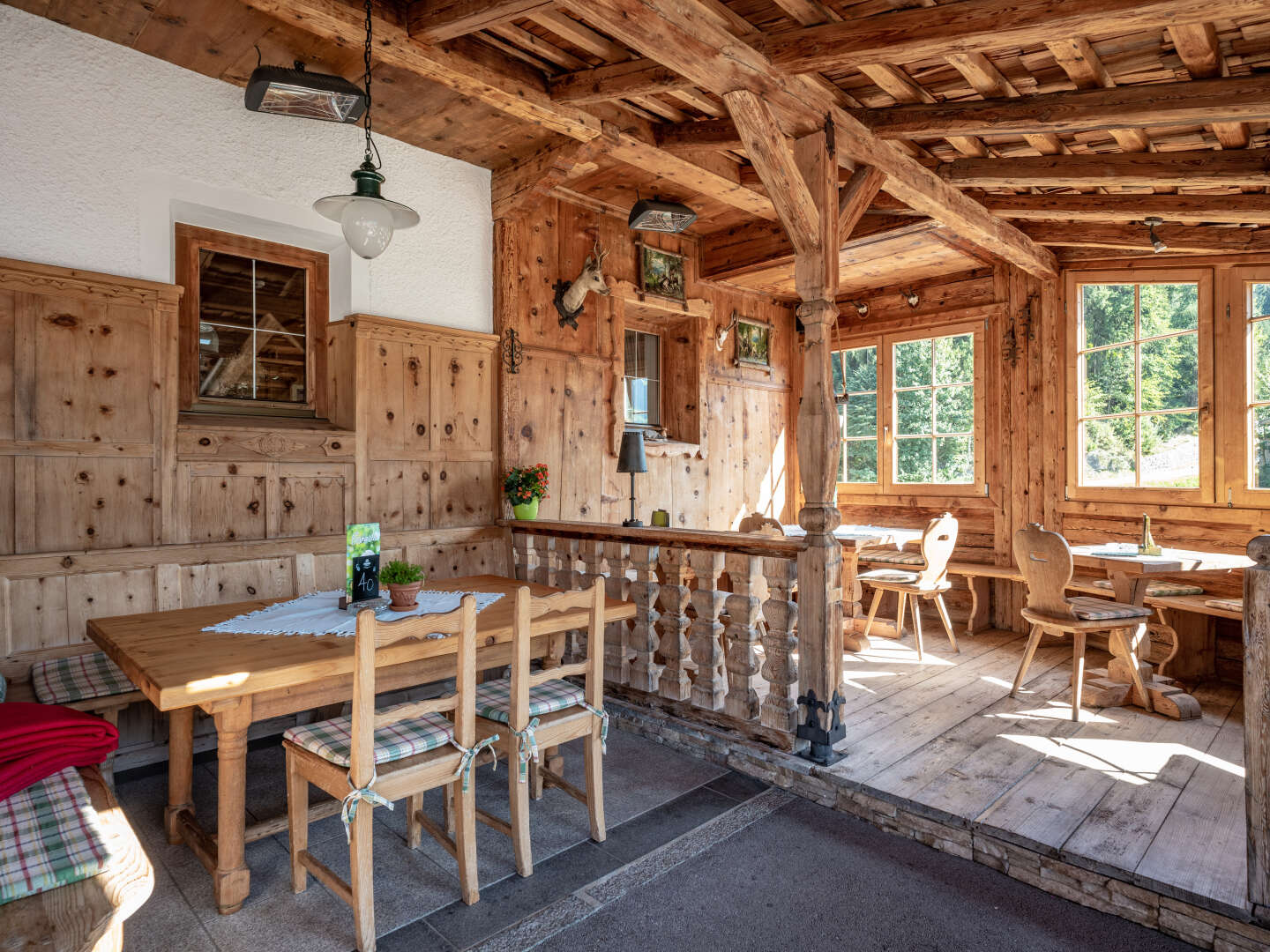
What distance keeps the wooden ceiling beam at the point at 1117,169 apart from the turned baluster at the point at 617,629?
2.76 m

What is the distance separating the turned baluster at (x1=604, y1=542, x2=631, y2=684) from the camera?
3691 millimetres

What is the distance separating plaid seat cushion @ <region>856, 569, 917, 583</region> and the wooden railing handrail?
1.88 m

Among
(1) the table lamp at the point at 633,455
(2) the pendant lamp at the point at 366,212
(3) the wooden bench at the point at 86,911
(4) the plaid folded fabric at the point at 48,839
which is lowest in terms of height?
(3) the wooden bench at the point at 86,911

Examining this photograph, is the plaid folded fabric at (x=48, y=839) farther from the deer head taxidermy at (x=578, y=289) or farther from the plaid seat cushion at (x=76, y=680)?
the deer head taxidermy at (x=578, y=289)

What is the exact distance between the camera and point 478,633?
241cm

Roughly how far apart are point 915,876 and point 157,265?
12.6ft

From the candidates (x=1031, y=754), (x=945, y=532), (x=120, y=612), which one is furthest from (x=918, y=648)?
(x=120, y=612)

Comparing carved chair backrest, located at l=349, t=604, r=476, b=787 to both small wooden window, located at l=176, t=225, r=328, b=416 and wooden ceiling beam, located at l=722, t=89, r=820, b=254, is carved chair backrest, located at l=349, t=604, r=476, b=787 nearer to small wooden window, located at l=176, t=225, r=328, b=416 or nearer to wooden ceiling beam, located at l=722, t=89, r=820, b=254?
wooden ceiling beam, located at l=722, t=89, r=820, b=254

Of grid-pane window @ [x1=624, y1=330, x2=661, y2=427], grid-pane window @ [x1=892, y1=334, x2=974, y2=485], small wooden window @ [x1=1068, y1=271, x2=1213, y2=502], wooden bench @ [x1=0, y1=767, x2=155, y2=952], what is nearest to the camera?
wooden bench @ [x1=0, y1=767, x2=155, y2=952]

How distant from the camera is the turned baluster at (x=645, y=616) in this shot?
3547mm

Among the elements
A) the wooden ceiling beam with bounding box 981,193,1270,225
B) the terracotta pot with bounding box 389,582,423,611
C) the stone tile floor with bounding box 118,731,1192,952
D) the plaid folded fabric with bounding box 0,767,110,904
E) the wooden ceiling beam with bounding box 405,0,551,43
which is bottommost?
the stone tile floor with bounding box 118,731,1192,952

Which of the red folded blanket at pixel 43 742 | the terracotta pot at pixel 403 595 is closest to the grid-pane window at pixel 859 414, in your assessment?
the terracotta pot at pixel 403 595

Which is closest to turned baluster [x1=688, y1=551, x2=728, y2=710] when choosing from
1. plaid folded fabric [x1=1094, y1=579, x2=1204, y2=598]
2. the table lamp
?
the table lamp

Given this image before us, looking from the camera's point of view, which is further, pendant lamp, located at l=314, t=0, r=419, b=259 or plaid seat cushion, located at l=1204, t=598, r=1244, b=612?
plaid seat cushion, located at l=1204, t=598, r=1244, b=612
